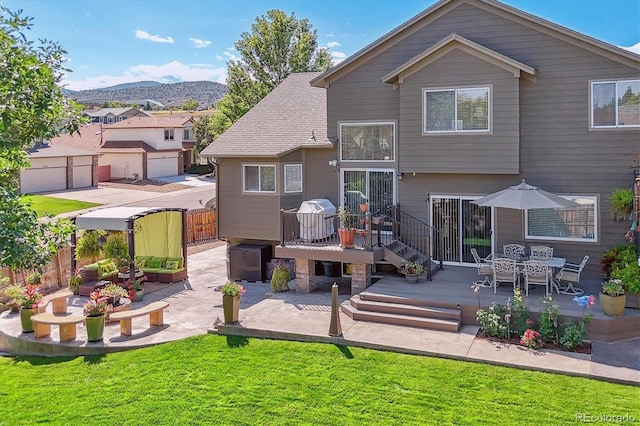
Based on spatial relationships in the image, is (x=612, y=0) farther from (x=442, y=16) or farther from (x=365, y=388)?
(x=365, y=388)

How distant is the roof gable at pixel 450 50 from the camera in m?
13.6

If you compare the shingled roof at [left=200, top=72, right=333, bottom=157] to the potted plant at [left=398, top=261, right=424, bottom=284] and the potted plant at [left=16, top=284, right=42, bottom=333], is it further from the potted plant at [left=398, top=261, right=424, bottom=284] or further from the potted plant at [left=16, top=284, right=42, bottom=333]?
the potted plant at [left=16, top=284, right=42, bottom=333]

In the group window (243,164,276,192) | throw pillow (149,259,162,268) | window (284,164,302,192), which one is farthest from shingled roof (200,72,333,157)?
throw pillow (149,259,162,268)

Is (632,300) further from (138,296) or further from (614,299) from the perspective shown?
(138,296)

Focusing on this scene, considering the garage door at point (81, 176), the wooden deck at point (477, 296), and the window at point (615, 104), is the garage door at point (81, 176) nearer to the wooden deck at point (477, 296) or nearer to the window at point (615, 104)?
the wooden deck at point (477, 296)

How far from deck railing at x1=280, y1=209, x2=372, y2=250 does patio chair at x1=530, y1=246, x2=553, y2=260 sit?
4.50 metres

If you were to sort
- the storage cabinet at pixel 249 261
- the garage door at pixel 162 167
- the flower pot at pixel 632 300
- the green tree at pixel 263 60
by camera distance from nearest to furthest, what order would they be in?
the flower pot at pixel 632 300 < the storage cabinet at pixel 249 261 < the green tree at pixel 263 60 < the garage door at pixel 162 167

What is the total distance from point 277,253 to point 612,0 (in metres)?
11.7

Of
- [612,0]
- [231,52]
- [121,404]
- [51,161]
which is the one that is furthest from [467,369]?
[51,161]

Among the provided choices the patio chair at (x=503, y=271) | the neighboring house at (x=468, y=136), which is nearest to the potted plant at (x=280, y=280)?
the neighboring house at (x=468, y=136)

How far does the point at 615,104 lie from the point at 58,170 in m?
42.1

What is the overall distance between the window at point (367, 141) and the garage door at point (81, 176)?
35.6 meters

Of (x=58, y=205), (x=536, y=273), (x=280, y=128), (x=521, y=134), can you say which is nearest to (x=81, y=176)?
(x=58, y=205)

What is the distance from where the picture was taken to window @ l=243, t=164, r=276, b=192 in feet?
56.0
